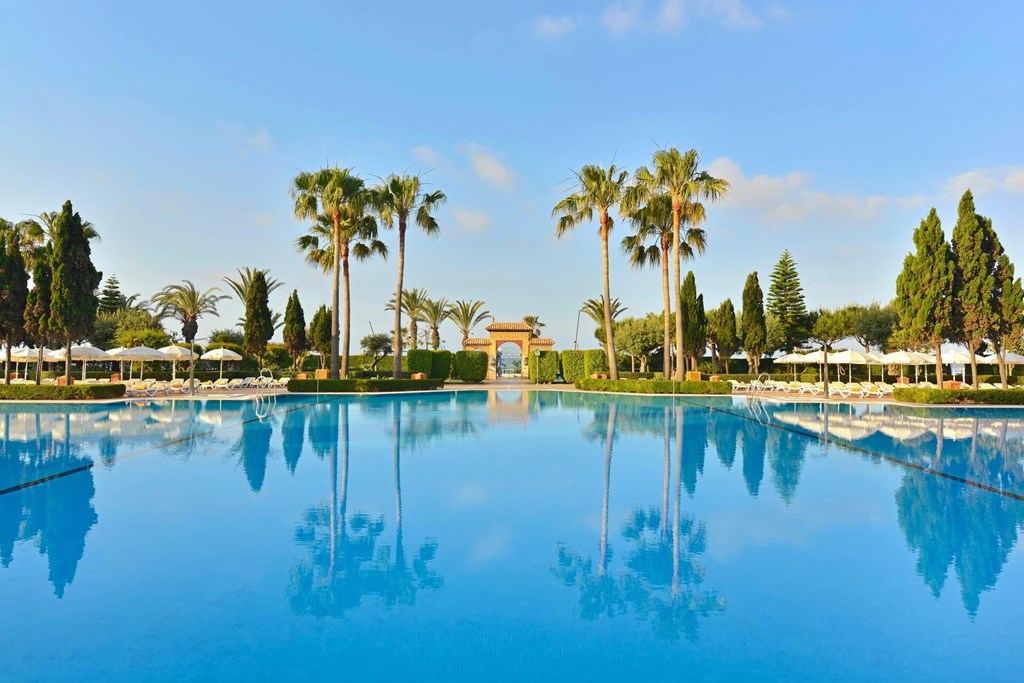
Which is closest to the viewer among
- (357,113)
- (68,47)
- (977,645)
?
(977,645)

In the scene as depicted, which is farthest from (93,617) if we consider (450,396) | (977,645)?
(450,396)

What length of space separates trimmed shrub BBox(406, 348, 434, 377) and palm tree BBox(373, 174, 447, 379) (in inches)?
296

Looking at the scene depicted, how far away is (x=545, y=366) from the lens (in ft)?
126

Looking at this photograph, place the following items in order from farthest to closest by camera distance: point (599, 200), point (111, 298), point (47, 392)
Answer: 1. point (111, 298)
2. point (599, 200)
3. point (47, 392)

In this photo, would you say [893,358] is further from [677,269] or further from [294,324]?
[294,324]

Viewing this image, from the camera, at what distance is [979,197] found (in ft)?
75.2

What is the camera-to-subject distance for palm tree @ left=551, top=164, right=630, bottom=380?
89.5 ft

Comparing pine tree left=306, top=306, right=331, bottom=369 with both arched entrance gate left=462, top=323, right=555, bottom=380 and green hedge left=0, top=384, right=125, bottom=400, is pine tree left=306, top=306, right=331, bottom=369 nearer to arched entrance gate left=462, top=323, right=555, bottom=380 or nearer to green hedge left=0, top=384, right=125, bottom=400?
arched entrance gate left=462, top=323, right=555, bottom=380

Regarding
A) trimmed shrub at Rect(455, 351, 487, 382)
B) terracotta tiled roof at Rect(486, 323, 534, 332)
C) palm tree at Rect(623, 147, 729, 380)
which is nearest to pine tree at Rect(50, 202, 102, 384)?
trimmed shrub at Rect(455, 351, 487, 382)

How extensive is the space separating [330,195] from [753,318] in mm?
28366

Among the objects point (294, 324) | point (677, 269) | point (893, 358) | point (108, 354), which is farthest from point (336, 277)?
point (893, 358)

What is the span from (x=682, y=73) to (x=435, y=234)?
488 inches

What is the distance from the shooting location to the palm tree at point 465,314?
49812mm

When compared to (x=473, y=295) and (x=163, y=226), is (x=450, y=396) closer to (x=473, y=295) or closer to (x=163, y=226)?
(x=163, y=226)
